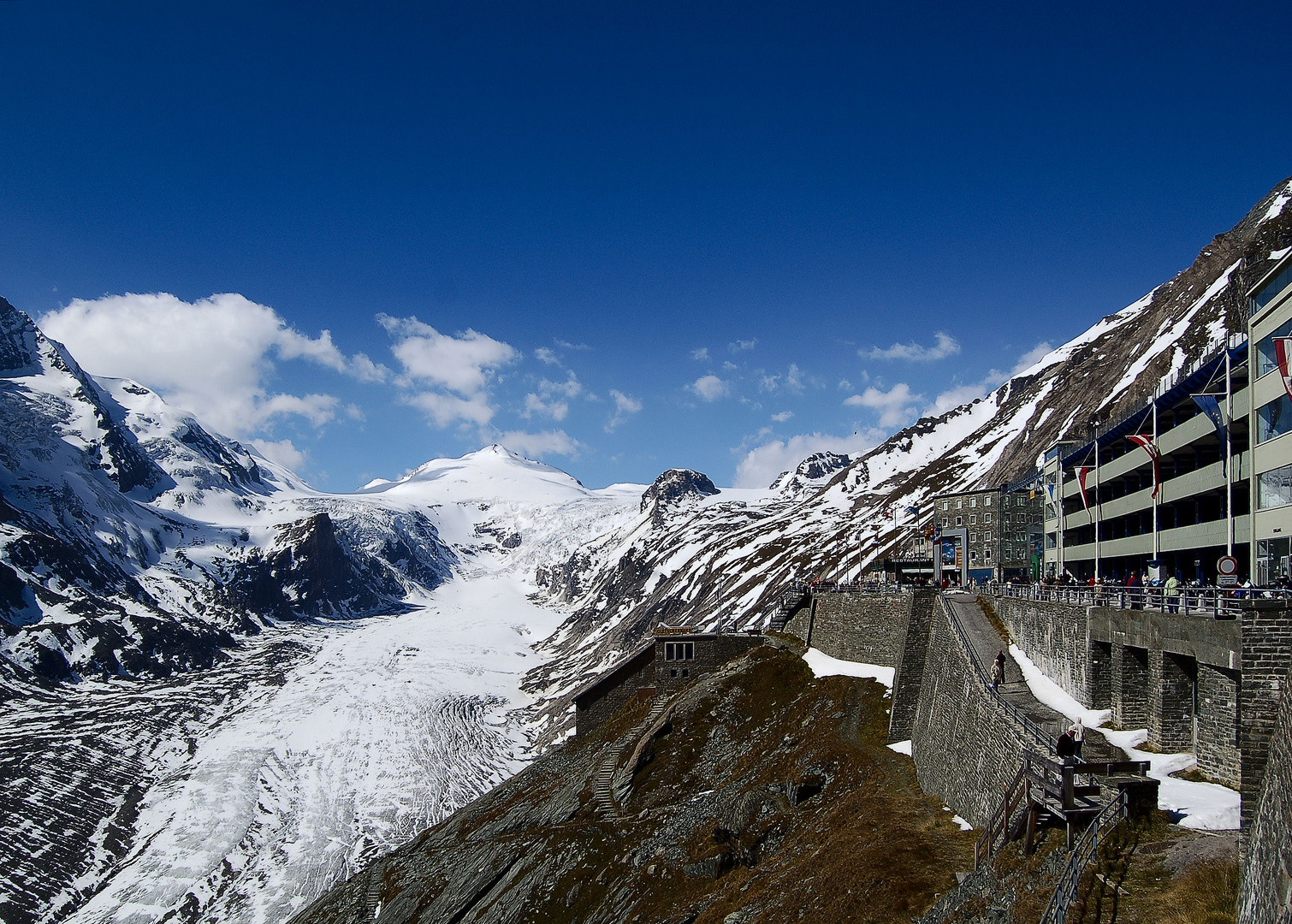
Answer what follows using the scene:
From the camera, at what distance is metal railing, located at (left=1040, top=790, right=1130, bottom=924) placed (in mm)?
15688

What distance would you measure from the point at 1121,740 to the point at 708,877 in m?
19.6

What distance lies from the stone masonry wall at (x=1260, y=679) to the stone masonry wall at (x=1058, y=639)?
38.6 ft

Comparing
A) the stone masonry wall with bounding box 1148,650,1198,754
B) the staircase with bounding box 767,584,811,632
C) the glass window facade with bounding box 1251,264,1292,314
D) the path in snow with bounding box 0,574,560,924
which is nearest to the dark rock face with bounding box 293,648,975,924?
the stone masonry wall with bounding box 1148,650,1198,754

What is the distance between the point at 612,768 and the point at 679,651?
17819mm

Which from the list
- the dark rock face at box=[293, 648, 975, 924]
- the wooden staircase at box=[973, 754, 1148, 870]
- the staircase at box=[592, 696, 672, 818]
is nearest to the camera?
the wooden staircase at box=[973, 754, 1148, 870]

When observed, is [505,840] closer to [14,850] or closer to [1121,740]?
[1121,740]

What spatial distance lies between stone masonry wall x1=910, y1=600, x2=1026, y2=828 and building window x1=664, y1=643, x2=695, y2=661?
32150 mm

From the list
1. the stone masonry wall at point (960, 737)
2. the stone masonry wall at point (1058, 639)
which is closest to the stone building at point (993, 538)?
the stone masonry wall at point (1058, 639)

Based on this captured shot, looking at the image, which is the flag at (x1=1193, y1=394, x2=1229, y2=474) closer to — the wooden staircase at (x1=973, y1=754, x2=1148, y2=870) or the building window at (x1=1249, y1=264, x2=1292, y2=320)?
the building window at (x1=1249, y1=264, x2=1292, y2=320)

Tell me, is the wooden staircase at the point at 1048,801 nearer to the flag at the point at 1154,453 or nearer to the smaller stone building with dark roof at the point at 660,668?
the flag at the point at 1154,453

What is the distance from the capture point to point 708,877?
38406 millimetres

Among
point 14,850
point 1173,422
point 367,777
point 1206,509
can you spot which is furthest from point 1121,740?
point 14,850

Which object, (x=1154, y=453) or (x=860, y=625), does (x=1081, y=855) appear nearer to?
(x=1154, y=453)

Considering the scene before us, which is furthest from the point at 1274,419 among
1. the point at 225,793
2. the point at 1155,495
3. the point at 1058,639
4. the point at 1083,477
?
the point at 225,793
